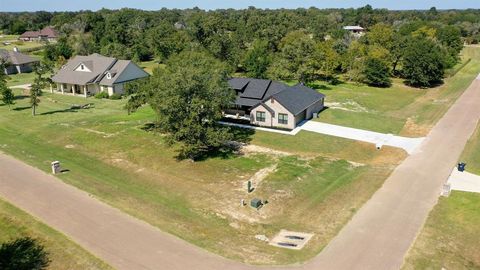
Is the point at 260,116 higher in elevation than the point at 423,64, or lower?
lower

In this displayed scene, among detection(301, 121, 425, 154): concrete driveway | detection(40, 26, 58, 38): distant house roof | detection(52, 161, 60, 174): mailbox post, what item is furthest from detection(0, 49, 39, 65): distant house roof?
detection(301, 121, 425, 154): concrete driveway

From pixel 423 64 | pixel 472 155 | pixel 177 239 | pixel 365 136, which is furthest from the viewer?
pixel 423 64

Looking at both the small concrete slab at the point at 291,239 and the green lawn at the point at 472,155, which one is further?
the green lawn at the point at 472,155

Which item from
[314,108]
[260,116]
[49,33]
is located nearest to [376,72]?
[314,108]

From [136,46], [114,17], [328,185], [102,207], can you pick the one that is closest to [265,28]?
[136,46]

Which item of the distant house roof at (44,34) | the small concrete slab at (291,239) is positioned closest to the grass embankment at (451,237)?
the small concrete slab at (291,239)

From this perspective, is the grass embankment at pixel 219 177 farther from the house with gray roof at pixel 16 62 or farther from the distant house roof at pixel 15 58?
the distant house roof at pixel 15 58

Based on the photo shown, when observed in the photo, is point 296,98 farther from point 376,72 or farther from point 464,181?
point 376,72
